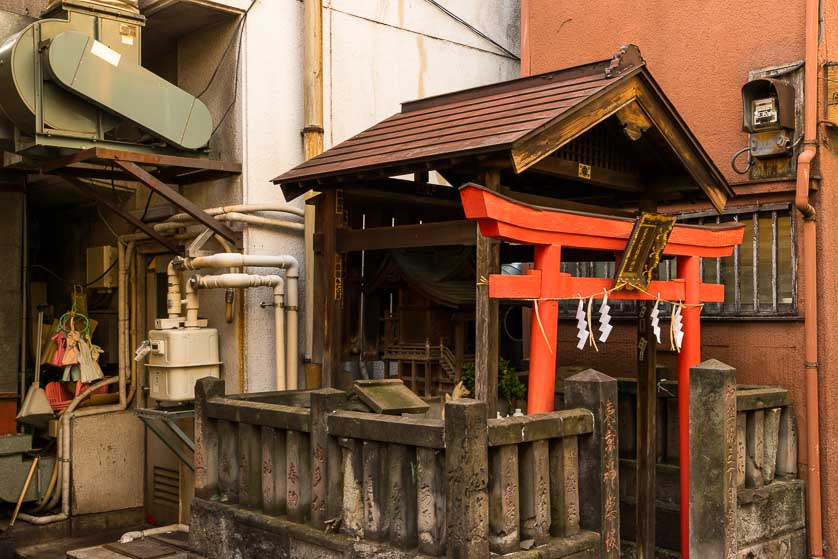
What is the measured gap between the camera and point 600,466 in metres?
7.02

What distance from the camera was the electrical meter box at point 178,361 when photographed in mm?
10398

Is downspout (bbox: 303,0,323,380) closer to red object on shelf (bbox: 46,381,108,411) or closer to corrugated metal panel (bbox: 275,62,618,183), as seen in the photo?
corrugated metal panel (bbox: 275,62,618,183)

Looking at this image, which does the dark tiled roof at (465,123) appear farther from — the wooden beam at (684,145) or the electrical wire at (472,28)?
the electrical wire at (472,28)

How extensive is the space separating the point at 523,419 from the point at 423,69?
757cm

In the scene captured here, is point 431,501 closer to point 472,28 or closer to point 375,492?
point 375,492

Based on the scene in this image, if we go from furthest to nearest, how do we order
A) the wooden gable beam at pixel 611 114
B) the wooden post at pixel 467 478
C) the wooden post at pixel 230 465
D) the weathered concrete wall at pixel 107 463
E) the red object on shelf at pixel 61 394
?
1. the red object on shelf at pixel 61 394
2. the weathered concrete wall at pixel 107 463
3. the wooden post at pixel 230 465
4. the wooden gable beam at pixel 611 114
5. the wooden post at pixel 467 478

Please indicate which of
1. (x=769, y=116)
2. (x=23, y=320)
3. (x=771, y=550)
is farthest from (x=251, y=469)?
(x=769, y=116)

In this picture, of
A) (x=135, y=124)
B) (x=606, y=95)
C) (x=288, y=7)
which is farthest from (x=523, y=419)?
(x=288, y=7)

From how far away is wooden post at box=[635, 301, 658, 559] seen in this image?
8906mm

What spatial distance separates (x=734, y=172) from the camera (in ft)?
34.8

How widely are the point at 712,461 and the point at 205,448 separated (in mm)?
4577

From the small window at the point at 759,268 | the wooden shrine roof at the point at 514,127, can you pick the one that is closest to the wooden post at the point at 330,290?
the wooden shrine roof at the point at 514,127

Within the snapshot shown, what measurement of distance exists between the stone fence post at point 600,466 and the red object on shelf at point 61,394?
7760 mm

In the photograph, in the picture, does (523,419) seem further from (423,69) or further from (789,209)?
(423,69)
